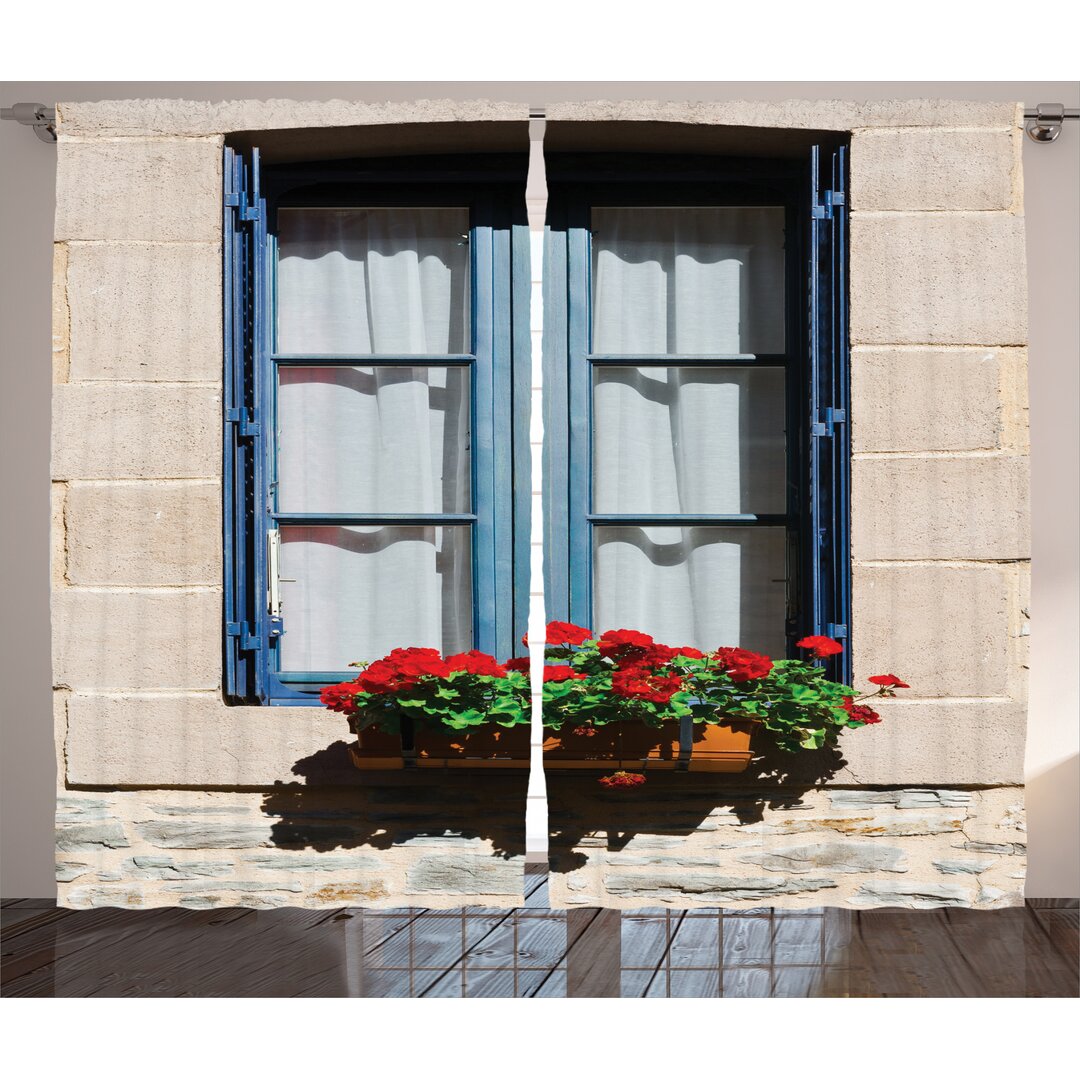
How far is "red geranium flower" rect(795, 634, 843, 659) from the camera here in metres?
2.98

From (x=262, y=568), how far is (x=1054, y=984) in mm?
2489

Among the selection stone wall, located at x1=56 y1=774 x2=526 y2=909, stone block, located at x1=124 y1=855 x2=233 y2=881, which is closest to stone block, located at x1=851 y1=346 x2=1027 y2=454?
stone wall, located at x1=56 y1=774 x2=526 y2=909

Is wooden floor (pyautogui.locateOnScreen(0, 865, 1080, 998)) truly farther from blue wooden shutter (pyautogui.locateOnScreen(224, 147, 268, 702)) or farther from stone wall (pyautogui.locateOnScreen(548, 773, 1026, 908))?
blue wooden shutter (pyautogui.locateOnScreen(224, 147, 268, 702))

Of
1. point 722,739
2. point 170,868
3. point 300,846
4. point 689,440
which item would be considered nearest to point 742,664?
point 722,739

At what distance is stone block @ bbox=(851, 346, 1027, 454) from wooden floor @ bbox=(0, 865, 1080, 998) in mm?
1318

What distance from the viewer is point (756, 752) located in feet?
10.3

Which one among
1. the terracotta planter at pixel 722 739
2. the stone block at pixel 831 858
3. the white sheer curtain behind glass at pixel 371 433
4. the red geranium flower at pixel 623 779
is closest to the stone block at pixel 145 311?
the white sheer curtain behind glass at pixel 371 433

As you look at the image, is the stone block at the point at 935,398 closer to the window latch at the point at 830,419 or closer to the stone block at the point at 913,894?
the window latch at the point at 830,419

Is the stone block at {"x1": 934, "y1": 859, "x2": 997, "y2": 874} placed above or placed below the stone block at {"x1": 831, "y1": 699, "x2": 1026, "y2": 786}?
below

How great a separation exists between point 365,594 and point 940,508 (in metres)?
1.66

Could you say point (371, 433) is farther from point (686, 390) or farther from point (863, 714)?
point (863, 714)
